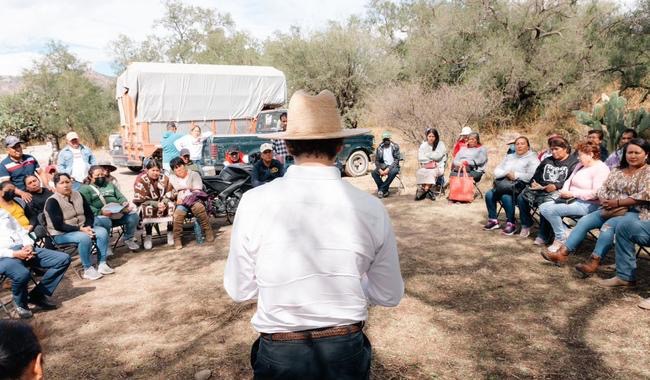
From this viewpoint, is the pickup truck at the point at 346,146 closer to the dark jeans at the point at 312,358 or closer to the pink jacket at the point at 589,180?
the pink jacket at the point at 589,180

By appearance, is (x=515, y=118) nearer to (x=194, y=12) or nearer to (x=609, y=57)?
(x=609, y=57)

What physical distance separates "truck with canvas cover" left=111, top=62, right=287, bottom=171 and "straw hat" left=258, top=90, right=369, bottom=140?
10348 millimetres

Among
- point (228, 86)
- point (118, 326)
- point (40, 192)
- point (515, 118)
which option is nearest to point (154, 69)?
point (228, 86)

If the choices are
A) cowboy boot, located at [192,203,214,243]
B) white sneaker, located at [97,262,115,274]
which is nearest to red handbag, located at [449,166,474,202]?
cowboy boot, located at [192,203,214,243]

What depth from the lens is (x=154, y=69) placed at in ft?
38.9

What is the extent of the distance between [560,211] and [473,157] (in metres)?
2.83

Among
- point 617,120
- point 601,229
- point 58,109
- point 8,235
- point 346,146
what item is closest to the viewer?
point 8,235

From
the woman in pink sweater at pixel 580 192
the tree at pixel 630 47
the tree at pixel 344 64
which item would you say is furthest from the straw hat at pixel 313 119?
the tree at pixel 344 64

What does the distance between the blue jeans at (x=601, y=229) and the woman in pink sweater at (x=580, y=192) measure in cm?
27

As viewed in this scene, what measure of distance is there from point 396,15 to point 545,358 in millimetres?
33925


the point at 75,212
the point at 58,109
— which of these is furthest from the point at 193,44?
the point at 75,212

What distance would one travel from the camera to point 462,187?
7.73 meters

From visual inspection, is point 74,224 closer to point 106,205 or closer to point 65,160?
point 106,205

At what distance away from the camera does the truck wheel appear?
37.0 ft
